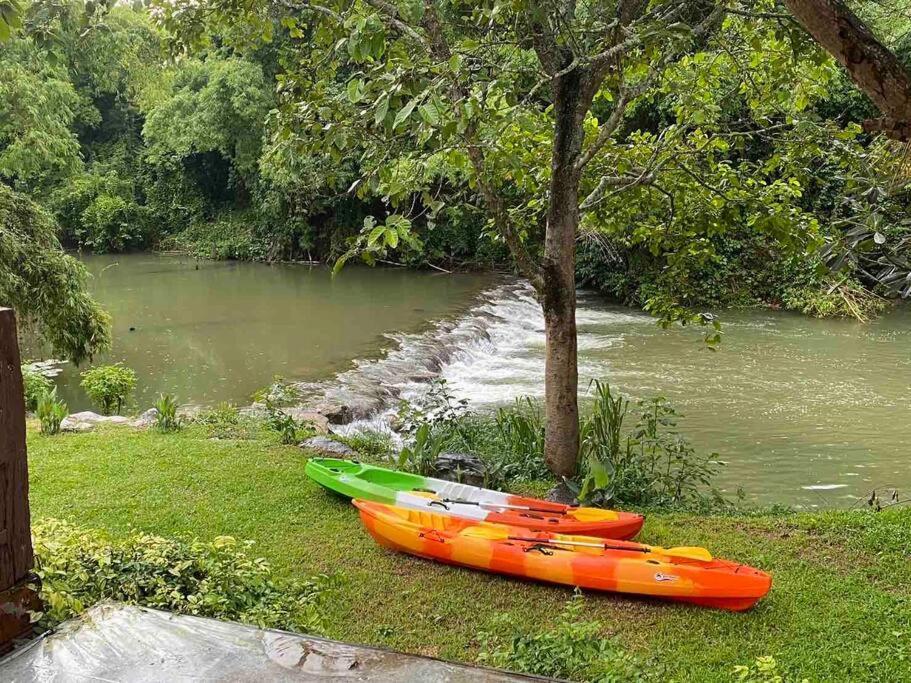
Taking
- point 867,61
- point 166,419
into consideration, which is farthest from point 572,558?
point 166,419

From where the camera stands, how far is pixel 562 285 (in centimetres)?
577

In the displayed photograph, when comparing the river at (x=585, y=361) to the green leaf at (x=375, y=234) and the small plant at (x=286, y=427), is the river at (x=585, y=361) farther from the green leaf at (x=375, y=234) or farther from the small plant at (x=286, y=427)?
the green leaf at (x=375, y=234)

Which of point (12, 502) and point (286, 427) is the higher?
point (12, 502)

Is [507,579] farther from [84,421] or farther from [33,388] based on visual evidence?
[33,388]

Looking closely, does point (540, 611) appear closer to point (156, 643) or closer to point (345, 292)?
point (156, 643)

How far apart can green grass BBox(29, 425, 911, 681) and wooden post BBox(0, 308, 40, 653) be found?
1963 mm

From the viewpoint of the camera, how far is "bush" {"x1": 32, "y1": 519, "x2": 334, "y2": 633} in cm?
263

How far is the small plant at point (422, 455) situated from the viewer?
256 inches

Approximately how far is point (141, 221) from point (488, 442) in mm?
28869

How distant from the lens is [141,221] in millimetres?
32125

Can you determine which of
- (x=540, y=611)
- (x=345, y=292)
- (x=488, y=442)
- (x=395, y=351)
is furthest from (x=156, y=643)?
(x=345, y=292)

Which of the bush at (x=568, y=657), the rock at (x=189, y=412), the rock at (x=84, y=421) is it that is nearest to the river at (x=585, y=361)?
the rock at (x=189, y=412)

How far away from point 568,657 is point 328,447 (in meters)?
4.53

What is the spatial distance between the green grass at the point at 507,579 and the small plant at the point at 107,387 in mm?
3302
